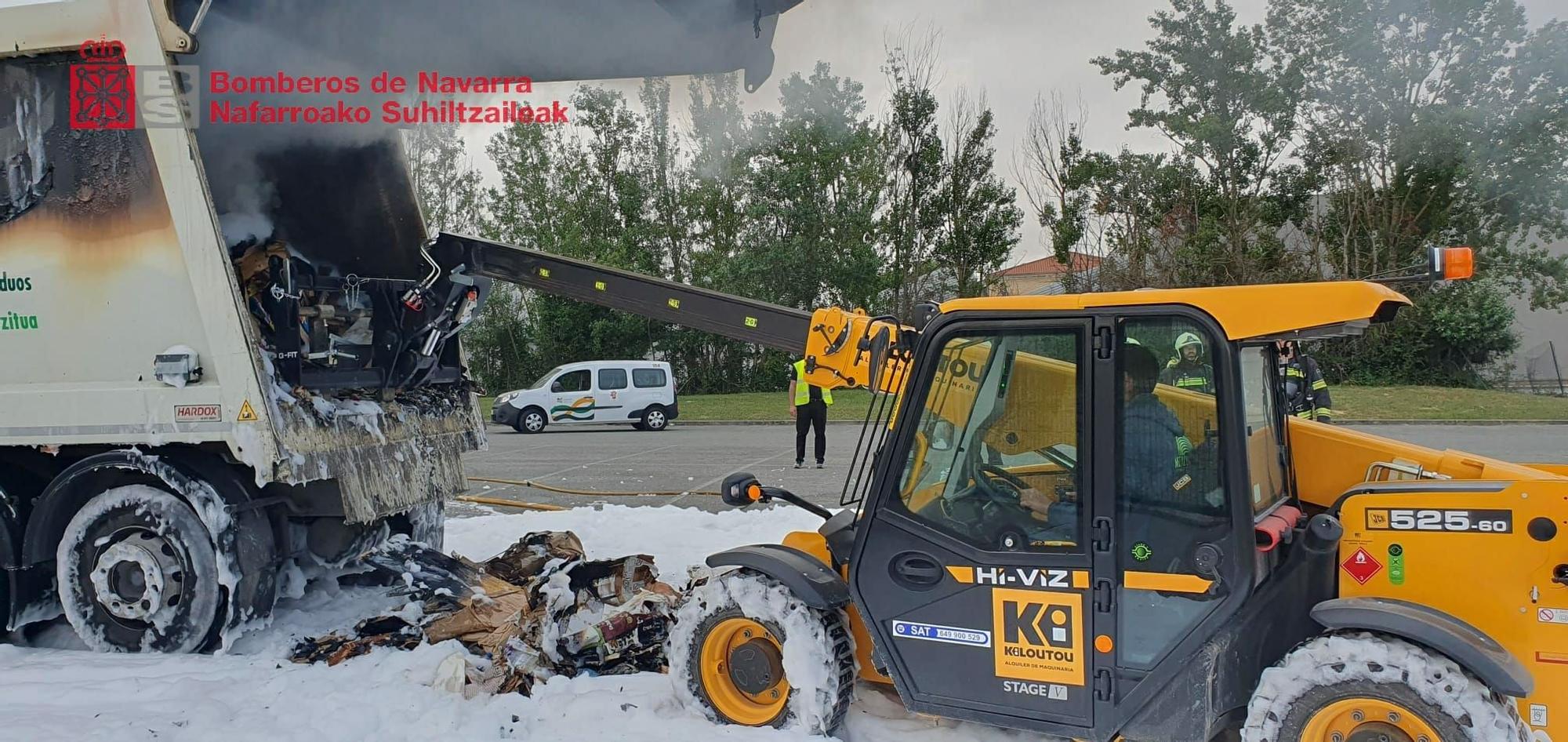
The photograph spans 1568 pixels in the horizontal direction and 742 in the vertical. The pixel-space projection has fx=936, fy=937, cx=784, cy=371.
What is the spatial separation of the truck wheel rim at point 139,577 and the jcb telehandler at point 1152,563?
3.06 metres

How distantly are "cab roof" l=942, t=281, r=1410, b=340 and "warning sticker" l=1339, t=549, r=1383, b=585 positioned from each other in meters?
0.75

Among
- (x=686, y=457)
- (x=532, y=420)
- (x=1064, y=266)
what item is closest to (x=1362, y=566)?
(x=686, y=457)

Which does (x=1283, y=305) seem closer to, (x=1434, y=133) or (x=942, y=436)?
(x=942, y=436)

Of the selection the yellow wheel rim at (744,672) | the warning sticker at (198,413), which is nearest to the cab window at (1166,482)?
the yellow wheel rim at (744,672)

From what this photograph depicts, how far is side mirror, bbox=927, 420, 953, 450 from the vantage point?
137 inches

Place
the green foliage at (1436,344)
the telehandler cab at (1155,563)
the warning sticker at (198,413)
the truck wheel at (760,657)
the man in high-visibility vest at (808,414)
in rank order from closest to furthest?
1. the telehandler cab at (1155,563)
2. the truck wheel at (760,657)
3. the warning sticker at (198,413)
4. the man in high-visibility vest at (808,414)
5. the green foliage at (1436,344)

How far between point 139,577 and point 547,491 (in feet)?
20.1

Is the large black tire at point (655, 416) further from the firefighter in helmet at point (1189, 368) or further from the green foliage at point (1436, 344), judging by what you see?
the firefighter in helmet at point (1189, 368)

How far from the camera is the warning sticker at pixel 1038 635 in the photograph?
10.5 feet

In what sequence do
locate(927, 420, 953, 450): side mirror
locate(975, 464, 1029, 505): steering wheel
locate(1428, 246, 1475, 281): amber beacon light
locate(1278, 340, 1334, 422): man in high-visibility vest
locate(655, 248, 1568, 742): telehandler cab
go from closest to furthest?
locate(655, 248, 1568, 742): telehandler cab, locate(1428, 246, 1475, 281): amber beacon light, locate(975, 464, 1029, 505): steering wheel, locate(927, 420, 953, 450): side mirror, locate(1278, 340, 1334, 422): man in high-visibility vest

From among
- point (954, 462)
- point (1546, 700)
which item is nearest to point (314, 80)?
point (954, 462)

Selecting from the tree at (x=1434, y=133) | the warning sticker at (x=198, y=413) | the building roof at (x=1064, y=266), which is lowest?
the warning sticker at (x=198, y=413)

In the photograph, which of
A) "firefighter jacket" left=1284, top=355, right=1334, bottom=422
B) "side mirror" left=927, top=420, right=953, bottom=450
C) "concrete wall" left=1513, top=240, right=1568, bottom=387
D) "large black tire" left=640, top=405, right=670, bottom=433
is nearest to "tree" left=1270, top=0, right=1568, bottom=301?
"concrete wall" left=1513, top=240, right=1568, bottom=387

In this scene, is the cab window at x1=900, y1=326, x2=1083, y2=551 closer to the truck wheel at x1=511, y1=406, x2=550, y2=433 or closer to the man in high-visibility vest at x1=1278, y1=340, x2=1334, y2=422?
the man in high-visibility vest at x1=1278, y1=340, x2=1334, y2=422
